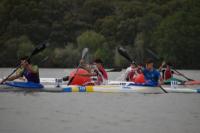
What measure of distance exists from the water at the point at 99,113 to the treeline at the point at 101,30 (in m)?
40.7

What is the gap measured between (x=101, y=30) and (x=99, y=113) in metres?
62.2

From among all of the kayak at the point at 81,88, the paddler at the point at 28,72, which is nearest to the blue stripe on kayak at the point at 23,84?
the kayak at the point at 81,88

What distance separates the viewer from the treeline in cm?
6775

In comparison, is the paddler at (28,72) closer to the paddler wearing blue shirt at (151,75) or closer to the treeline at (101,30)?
the paddler wearing blue shirt at (151,75)

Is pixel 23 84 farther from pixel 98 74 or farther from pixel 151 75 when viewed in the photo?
pixel 151 75

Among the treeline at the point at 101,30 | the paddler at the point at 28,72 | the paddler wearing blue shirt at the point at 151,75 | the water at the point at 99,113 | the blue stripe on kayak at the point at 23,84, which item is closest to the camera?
the water at the point at 99,113

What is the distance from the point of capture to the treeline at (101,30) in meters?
67.8

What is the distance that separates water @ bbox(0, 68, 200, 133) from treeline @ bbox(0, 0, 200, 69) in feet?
134

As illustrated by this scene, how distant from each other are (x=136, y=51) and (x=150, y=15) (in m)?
8.46

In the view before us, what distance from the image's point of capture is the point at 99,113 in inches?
687

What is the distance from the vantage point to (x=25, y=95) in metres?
22.4

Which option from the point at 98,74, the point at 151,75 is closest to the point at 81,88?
the point at 98,74

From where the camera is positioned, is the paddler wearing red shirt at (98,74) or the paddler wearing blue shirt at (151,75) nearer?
the paddler wearing blue shirt at (151,75)

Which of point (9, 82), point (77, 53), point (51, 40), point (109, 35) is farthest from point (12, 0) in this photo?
point (9, 82)
